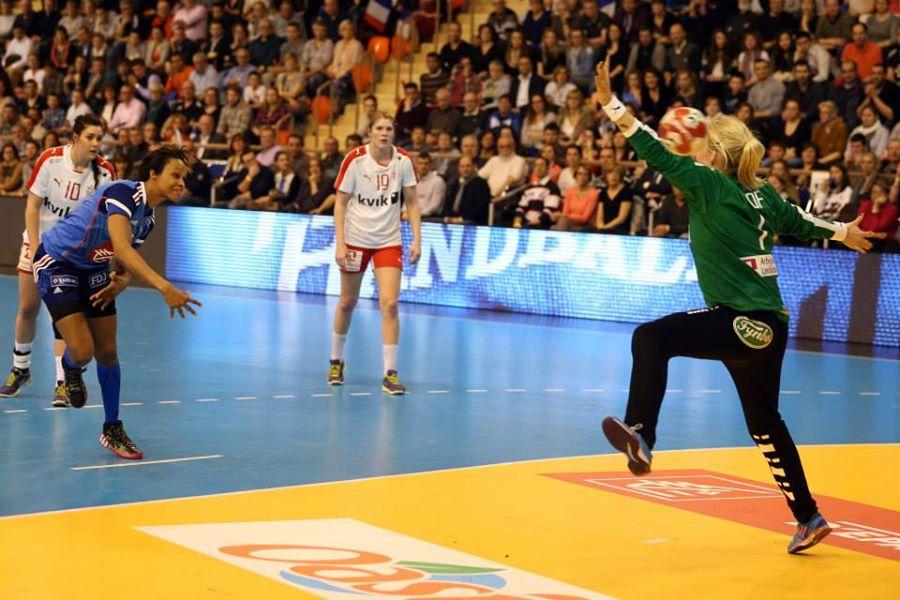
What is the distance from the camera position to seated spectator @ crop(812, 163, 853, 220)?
15.9m

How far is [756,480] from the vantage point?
8.21m

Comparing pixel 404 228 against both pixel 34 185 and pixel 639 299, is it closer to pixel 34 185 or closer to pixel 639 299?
pixel 639 299

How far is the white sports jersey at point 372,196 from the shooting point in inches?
448

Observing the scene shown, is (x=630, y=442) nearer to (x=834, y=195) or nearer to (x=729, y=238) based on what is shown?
(x=729, y=238)

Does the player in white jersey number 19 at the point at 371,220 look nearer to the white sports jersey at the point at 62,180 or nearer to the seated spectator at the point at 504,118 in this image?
the white sports jersey at the point at 62,180

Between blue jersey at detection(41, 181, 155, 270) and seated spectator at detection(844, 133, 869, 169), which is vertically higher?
seated spectator at detection(844, 133, 869, 169)

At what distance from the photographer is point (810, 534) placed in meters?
6.42

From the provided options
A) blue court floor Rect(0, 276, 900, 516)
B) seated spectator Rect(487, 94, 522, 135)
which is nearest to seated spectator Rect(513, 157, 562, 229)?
seated spectator Rect(487, 94, 522, 135)

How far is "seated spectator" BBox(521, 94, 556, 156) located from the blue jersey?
1198cm

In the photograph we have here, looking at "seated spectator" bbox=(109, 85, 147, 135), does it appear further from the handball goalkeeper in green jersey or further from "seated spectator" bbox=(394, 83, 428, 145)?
the handball goalkeeper in green jersey

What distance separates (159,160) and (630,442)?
11.0ft

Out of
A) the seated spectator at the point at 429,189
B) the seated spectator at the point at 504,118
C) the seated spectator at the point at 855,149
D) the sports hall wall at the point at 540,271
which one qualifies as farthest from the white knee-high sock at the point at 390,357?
the seated spectator at the point at 504,118

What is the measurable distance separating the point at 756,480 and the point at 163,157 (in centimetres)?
374

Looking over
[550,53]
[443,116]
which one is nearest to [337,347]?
[443,116]
